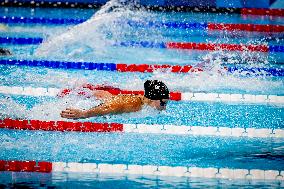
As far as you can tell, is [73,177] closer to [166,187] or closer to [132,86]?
[166,187]

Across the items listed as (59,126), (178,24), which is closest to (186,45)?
(178,24)

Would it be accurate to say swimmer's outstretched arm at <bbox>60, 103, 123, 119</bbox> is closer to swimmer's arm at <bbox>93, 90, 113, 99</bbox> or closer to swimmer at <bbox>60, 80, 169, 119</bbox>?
swimmer at <bbox>60, 80, 169, 119</bbox>

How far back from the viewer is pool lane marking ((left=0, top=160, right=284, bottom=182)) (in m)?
4.03

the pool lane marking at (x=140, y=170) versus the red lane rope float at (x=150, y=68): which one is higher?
the red lane rope float at (x=150, y=68)

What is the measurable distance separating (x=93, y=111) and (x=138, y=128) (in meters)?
0.62

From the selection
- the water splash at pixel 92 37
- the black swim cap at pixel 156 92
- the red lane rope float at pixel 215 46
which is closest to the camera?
the black swim cap at pixel 156 92

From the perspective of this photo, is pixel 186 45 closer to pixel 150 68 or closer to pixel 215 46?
pixel 215 46

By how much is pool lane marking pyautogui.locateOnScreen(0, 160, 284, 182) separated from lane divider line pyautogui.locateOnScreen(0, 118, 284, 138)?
744 millimetres

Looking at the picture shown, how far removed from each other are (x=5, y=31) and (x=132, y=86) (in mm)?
3350

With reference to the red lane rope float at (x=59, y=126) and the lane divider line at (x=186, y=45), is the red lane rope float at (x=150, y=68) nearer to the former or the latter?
the lane divider line at (x=186, y=45)

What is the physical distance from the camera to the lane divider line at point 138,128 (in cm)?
482

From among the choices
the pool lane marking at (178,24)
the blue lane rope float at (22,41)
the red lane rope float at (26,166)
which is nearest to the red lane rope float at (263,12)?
the pool lane marking at (178,24)

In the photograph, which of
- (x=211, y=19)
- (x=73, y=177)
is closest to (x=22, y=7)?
(x=211, y=19)

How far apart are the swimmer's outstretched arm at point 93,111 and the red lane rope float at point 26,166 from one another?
0.40 m
